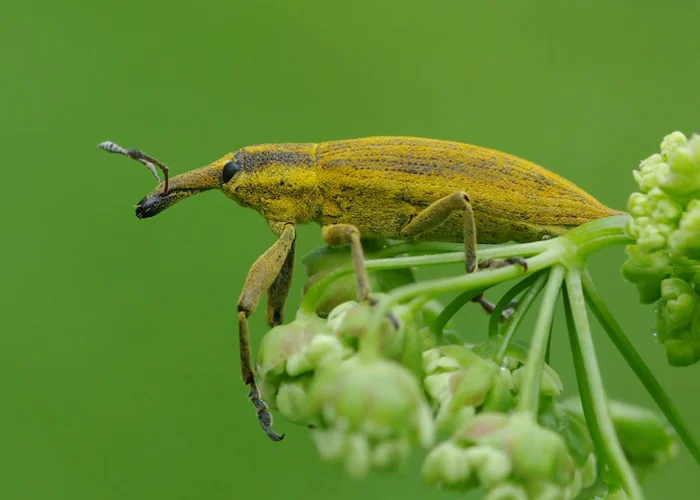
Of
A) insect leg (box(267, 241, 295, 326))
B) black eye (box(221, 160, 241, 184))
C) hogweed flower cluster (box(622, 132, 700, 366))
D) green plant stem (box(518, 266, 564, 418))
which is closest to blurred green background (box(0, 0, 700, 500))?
insect leg (box(267, 241, 295, 326))

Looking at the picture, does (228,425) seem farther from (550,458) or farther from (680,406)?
(550,458)

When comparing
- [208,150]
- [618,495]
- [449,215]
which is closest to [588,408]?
[618,495]

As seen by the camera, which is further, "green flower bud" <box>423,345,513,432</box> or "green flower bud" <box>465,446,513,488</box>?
"green flower bud" <box>423,345,513,432</box>

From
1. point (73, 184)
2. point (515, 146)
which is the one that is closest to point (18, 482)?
point (73, 184)

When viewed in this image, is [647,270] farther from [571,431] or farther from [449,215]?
[449,215]

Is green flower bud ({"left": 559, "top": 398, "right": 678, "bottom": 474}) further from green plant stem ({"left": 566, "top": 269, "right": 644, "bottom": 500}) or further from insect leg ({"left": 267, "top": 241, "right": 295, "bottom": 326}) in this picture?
insect leg ({"left": 267, "top": 241, "right": 295, "bottom": 326})

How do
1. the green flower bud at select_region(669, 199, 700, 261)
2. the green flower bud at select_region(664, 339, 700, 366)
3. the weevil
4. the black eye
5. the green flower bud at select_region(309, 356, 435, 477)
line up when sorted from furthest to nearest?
the black eye
the weevil
the green flower bud at select_region(664, 339, 700, 366)
the green flower bud at select_region(669, 199, 700, 261)
the green flower bud at select_region(309, 356, 435, 477)
